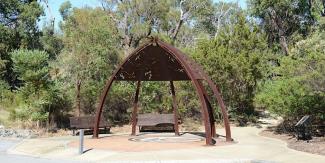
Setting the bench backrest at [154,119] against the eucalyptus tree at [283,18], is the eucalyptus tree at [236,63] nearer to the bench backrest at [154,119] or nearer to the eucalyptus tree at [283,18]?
the bench backrest at [154,119]

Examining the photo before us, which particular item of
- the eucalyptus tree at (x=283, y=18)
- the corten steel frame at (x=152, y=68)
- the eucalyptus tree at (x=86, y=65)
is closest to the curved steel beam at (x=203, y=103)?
the corten steel frame at (x=152, y=68)

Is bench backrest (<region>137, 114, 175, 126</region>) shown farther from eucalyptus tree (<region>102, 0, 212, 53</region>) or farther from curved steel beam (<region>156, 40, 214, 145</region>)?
eucalyptus tree (<region>102, 0, 212, 53</region>)

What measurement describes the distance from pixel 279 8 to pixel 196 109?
17682 millimetres

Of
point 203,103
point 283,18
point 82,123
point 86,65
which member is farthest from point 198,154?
point 283,18

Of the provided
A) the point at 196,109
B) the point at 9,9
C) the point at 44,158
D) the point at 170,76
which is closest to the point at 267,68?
the point at 196,109

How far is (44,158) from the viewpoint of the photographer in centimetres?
1391

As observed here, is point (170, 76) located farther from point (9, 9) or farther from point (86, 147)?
point (9, 9)

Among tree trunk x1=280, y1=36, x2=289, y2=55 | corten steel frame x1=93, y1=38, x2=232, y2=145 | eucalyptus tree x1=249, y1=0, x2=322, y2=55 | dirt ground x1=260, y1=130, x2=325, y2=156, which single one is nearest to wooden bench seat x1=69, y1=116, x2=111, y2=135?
corten steel frame x1=93, y1=38, x2=232, y2=145

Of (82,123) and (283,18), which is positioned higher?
(283,18)

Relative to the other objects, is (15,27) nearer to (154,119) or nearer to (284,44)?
(154,119)

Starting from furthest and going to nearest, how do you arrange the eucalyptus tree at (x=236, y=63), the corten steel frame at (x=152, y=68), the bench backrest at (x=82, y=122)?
the eucalyptus tree at (x=236, y=63) < the bench backrest at (x=82, y=122) < the corten steel frame at (x=152, y=68)

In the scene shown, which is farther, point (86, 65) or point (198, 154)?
point (86, 65)

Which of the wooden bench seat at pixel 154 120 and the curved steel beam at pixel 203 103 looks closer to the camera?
the curved steel beam at pixel 203 103

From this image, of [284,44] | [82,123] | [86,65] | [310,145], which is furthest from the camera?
[284,44]
